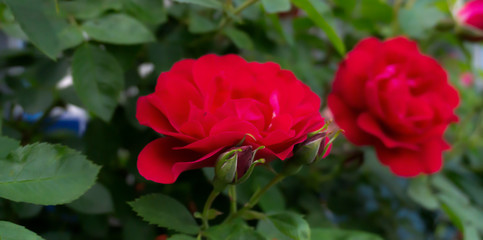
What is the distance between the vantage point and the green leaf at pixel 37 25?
10.7 inches

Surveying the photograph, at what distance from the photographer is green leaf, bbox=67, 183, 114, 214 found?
1.11 feet

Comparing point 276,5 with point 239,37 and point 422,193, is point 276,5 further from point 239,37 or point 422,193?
point 422,193

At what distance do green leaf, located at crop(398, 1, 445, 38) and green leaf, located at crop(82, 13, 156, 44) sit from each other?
32 cm

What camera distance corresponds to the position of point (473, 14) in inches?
20.8

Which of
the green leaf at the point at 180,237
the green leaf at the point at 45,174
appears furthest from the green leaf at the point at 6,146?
the green leaf at the point at 180,237

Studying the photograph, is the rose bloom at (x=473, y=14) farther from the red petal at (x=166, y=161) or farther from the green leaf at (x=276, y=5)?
the red petal at (x=166, y=161)

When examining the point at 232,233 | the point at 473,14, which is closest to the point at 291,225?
the point at 232,233

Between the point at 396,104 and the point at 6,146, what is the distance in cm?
33

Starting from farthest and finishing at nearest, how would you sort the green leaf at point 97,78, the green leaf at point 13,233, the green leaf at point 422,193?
the green leaf at point 422,193
the green leaf at point 97,78
the green leaf at point 13,233

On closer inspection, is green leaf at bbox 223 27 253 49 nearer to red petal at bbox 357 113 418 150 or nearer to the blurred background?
the blurred background

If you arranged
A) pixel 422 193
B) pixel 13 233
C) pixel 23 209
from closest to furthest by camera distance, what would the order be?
pixel 13 233
pixel 23 209
pixel 422 193

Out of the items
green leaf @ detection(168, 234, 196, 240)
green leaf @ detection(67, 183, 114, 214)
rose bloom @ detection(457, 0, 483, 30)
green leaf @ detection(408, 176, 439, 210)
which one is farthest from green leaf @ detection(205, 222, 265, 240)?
rose bloom @ detection(457, 0, 483, 30)

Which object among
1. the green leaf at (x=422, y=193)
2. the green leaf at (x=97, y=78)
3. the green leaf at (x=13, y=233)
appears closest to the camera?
the green leaf at (x=13, y=233)

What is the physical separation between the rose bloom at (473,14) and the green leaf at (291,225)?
43cm
